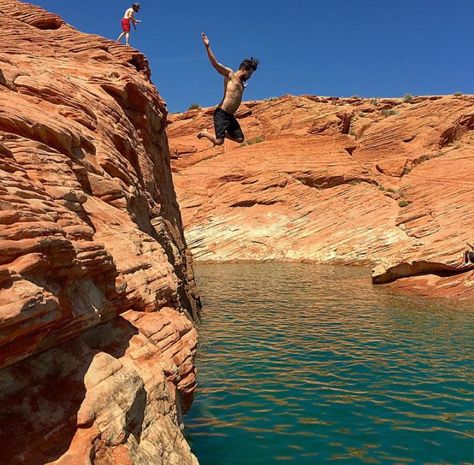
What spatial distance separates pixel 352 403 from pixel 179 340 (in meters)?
3.53

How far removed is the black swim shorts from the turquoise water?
5403 mm

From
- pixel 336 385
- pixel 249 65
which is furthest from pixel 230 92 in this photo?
pixel 336 385

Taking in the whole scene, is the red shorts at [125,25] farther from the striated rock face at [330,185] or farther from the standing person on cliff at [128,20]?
the striated rock face at [330,185]

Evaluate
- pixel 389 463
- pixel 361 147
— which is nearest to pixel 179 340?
pixel 389 463

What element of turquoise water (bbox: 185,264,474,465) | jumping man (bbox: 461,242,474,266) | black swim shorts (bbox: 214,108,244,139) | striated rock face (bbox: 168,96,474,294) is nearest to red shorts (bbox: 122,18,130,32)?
black swim shorts (bbox: 214,108,244,139)

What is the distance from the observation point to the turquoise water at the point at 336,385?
7.14 metres

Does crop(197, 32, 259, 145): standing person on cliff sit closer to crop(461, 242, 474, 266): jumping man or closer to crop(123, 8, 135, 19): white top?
crop(123, 8, 135, 19): white top

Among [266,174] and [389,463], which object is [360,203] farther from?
[389,463]

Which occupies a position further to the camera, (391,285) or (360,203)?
(360,203)

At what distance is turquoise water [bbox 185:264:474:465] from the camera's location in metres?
7.14

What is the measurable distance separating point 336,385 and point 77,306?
20.6 feet

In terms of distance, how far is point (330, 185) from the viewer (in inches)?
1753

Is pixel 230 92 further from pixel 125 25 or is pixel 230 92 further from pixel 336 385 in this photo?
pixel 125 25

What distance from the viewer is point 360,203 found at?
4219 cm
